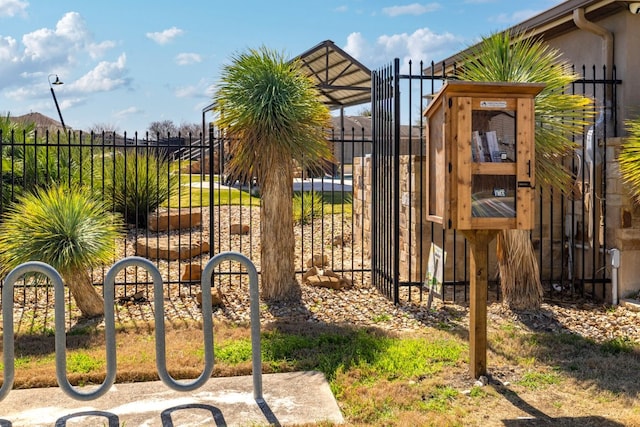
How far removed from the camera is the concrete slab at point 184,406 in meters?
3.69

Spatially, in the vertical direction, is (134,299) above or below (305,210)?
below

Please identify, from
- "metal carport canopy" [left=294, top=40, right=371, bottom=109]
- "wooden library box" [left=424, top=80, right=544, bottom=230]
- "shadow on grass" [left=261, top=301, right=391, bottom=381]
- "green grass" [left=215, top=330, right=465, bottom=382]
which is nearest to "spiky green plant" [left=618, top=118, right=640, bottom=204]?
"wooden library box" [left=424, top=80, right=544, bottom=230]

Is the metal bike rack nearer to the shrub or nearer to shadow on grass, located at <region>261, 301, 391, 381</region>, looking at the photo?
shadow on grass, located at <region>261, 301, 391, 381</region>

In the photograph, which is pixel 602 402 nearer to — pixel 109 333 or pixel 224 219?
pixel 109 333

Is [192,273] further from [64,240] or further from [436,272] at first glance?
[436,272]

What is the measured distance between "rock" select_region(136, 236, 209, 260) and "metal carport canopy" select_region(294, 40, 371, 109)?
650cm

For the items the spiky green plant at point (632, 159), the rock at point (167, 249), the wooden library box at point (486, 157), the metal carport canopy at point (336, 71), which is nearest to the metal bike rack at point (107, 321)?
the wooden library box at point (486, 157)

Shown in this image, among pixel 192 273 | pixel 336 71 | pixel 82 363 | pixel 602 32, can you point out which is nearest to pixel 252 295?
pixel 82 363

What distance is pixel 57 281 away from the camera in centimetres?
354

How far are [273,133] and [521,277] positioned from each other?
300 centimetres

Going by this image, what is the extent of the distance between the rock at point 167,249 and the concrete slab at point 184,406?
4.60 meters

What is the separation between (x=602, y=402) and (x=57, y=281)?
350 centimetres

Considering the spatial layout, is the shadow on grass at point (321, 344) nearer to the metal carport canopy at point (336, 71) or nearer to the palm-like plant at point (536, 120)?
the palm-like plant at point (536, 120)

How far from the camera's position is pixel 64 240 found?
5938mm
